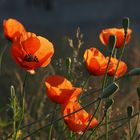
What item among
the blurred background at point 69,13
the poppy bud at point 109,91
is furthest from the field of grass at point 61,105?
the blurred background at point 69,13

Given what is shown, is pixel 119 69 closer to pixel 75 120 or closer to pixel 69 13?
pixel 75 120

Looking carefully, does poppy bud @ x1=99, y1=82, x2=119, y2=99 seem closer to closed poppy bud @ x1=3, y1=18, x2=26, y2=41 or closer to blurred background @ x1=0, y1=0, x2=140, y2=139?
closed poppy bud @ x1=3, y1=18, x2=26, y2=41

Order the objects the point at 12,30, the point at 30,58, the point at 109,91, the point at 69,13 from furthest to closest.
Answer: the point at 69,13 → the point at 12,30 → the point at 30,58 → the point at 109,91

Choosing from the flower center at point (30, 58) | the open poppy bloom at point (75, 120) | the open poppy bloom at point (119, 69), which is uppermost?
the flower center at point (30, 58)

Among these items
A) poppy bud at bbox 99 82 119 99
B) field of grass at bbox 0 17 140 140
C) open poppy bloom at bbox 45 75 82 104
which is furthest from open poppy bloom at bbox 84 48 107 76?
poppy bud at bbox 99 82 119 99

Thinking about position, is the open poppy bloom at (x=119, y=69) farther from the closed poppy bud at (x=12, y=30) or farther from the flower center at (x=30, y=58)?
the closed poppy bud at (x=12, y=30)

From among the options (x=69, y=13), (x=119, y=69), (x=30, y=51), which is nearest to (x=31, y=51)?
(x=30, y=51)
